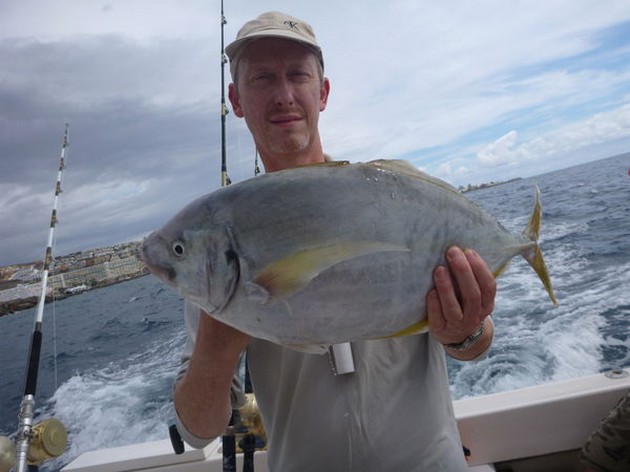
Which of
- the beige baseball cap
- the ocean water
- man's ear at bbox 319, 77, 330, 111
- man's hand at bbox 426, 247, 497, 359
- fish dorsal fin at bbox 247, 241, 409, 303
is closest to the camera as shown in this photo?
fish dorsal fin at bbox 247, 241, 409, 303

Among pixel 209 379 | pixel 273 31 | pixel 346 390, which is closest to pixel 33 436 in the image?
pixel 209 379

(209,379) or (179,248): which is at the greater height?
(179,248)

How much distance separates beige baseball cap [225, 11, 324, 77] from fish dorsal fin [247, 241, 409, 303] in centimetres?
112

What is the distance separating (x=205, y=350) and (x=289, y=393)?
1.28 feet

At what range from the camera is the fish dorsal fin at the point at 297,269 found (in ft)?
4.12

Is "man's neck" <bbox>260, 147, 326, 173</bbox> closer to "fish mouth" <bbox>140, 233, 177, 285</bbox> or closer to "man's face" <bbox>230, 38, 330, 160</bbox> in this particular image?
"man's face" <bbox>230, 38, 330, 160</bbox>

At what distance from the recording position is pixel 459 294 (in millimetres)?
1435

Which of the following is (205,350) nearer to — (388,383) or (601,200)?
(388,383)

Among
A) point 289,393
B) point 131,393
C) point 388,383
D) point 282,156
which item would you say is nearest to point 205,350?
point 289,393

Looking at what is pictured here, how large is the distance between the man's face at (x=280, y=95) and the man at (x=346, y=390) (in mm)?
13

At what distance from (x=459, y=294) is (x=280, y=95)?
3.78ft

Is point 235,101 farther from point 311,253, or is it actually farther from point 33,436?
point 33,436

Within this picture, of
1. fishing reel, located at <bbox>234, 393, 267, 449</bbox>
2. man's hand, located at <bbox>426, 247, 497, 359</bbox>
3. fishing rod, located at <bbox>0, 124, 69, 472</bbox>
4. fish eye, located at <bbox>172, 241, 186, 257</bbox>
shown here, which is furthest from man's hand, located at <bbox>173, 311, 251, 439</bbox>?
fishing rod, located at <bbox>0, 124, 69, 472</bbox>

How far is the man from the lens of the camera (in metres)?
A: 1.58
